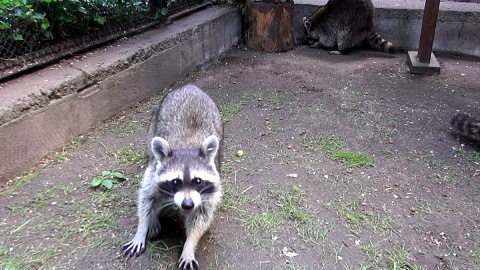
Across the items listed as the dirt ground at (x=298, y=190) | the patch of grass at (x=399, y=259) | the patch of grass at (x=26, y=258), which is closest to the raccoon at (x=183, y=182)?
the dirt ground at (x=298, y=190)

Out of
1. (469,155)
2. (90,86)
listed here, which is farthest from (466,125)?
(90,86)

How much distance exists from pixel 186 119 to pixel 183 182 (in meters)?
0.67

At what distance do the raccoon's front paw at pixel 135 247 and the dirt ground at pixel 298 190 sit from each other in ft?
0.17

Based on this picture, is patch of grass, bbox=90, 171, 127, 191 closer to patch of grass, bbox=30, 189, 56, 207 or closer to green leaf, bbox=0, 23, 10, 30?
patch of grass, bbox=30, 189, 56, 207

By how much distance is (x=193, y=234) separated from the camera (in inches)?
85.7

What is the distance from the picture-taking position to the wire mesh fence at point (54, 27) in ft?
9.39

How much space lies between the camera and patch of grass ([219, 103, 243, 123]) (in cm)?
366

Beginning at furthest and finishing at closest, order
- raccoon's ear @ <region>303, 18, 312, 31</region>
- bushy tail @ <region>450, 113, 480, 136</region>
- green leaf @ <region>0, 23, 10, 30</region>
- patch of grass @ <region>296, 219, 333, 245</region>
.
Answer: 1. raccoon's ear @ <region>303, 18, 312, 31</region>
2. bushy tail @ <region>450, 113, 480, 136</region>
3. green leaf @ <region>0, 23, 10, 30</region>
4. patch of grass @ <region>296, 219, 333, 245</region>

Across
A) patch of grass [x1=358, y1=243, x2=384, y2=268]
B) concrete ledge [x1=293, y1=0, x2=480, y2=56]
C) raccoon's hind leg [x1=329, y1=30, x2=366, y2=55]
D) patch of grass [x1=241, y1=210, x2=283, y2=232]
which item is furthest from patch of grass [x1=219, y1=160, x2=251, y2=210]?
concrete ledge [x1=293, y1=0, x2=480, y2=56]

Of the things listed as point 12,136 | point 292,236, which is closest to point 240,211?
point 292,236

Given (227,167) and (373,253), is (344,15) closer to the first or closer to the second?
(227,167)

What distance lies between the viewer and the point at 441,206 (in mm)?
Result: 2602

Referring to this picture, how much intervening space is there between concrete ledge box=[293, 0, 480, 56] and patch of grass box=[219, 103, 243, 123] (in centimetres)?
264

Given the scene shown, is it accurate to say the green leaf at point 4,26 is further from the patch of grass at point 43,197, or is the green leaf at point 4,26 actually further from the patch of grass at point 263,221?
the patch of grass at point 263,221
